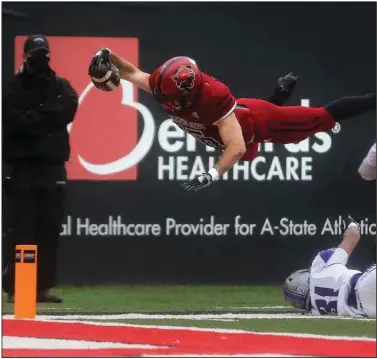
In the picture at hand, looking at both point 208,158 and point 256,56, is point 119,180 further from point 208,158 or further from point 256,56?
point 256,56

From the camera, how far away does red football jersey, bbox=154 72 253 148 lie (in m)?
7.09

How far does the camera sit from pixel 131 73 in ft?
24.8

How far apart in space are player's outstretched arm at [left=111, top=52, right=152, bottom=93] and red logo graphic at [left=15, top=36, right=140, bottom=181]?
1.85 m

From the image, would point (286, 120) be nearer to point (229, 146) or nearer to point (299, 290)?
point (229, 146)

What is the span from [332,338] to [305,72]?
434 centimetres

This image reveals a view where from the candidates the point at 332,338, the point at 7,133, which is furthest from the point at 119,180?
the point at 332,338

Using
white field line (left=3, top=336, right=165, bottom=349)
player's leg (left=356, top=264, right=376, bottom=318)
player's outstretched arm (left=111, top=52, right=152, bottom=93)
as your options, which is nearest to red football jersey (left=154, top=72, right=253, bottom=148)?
player's outstretched arm (left=111, top=52, right=152, bottom=93)

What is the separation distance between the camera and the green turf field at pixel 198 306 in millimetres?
6246

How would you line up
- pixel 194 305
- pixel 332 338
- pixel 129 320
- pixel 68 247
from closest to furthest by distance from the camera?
pixel 332 338 < pixel 129 320 < pixel 194 305 < pixel 68 247

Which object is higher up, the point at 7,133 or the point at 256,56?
the point at 256,56

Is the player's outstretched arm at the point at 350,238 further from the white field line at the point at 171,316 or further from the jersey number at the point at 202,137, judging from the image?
the jersey number at the point at 202,137

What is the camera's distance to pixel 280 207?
9.58 metres

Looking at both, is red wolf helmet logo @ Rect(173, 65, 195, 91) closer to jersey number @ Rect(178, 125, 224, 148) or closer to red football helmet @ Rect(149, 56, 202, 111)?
red football helmet @ Rect(149, 56, 202, 111)

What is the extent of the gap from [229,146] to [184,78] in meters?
0.52
